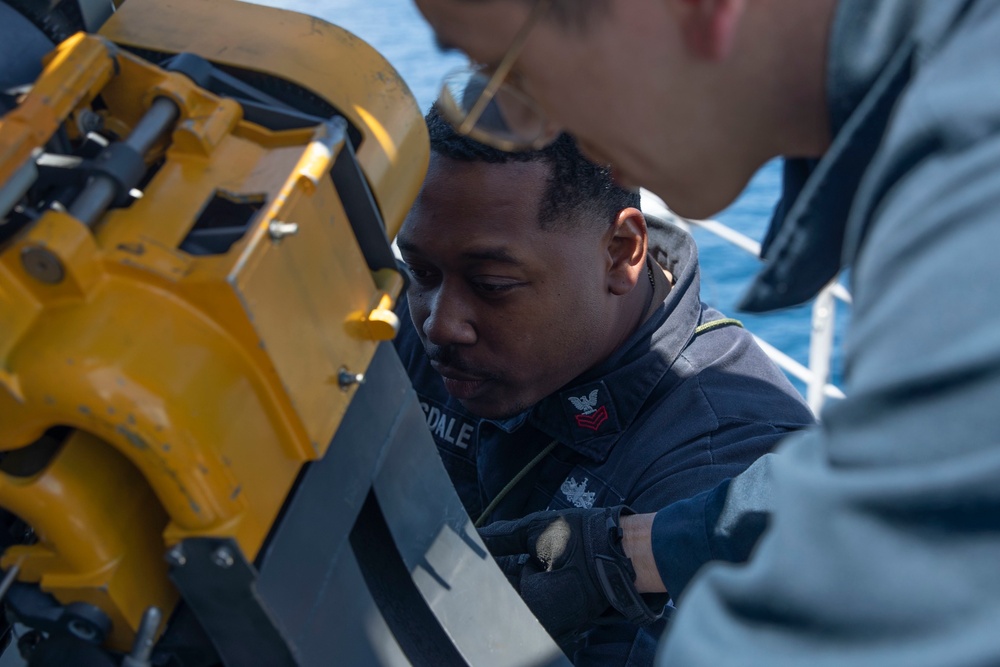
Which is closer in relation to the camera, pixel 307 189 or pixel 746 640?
pixel 746 640

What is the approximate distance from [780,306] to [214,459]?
441 millimetres

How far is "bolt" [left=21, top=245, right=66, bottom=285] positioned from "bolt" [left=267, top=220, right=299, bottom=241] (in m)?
0.16

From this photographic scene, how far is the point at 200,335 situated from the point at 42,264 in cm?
12

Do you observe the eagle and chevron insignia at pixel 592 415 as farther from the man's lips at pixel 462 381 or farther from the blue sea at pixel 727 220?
the blue sea at pixel 727 220

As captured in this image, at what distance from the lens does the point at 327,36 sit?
1044 mm

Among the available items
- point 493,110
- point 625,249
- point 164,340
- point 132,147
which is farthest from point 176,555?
point 625,249

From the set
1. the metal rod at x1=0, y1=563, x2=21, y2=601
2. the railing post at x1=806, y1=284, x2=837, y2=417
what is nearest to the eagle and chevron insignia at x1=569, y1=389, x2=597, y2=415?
the metal rod at x1=0, y1=563, x2=21, y2=601

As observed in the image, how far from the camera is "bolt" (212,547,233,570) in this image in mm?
791

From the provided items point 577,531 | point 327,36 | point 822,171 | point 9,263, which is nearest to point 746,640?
point 822,171

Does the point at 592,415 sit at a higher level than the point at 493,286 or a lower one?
lower

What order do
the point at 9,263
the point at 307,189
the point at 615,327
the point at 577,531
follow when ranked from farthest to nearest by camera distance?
1. the point at 615,327
2. the point at 577,531
3. the point at 307,189
4. the point at 9,263

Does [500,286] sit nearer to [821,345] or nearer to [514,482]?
[514,482]

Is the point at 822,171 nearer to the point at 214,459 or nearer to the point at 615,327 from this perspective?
the point at 214,459

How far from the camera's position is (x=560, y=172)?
5.68 feet
